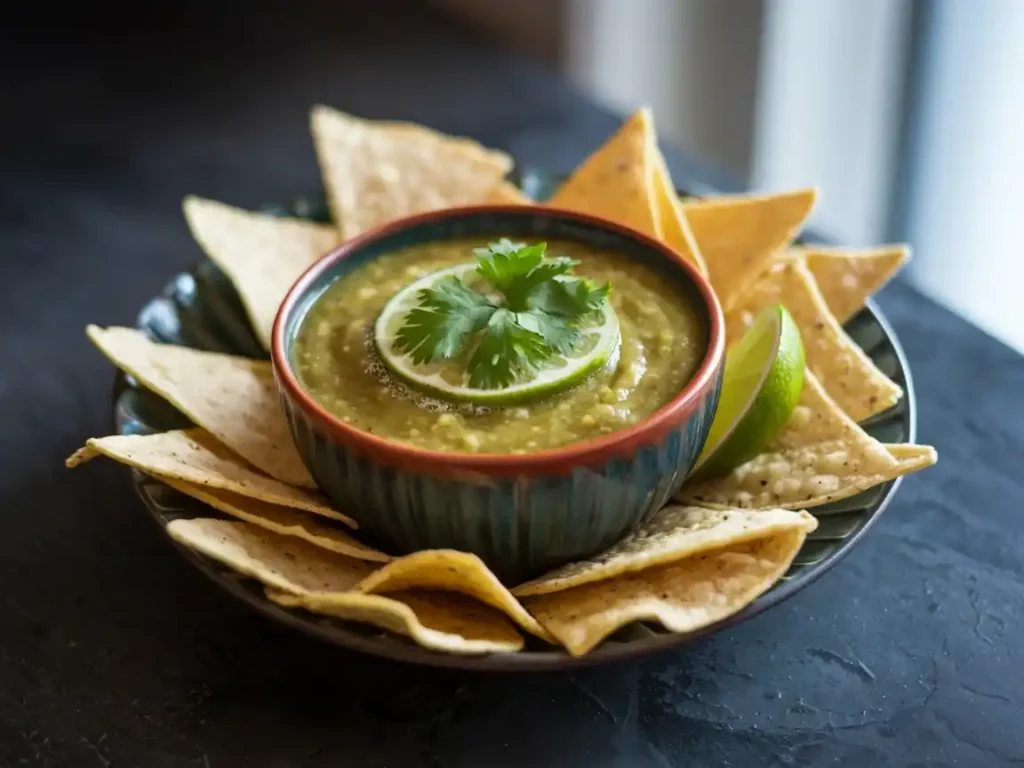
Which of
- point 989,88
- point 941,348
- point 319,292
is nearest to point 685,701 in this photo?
point 319,292

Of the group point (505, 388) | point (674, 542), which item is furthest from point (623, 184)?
point (674, 542)

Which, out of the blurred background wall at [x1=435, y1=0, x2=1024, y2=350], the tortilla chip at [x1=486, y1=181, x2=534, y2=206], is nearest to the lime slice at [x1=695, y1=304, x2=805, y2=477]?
the tortilla chip at [x1=486, y1=181, x2=534, y2=206]

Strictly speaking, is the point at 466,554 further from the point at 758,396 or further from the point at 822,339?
the point at 822,339

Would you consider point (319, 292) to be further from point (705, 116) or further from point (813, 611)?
point (705, 116)

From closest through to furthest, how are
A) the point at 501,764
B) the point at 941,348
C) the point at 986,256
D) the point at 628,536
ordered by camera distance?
1. the point at 501,764
2. the point at 628,536
3. the point at 941,348
4. the point at 986,256

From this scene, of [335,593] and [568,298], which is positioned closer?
[335,593]
